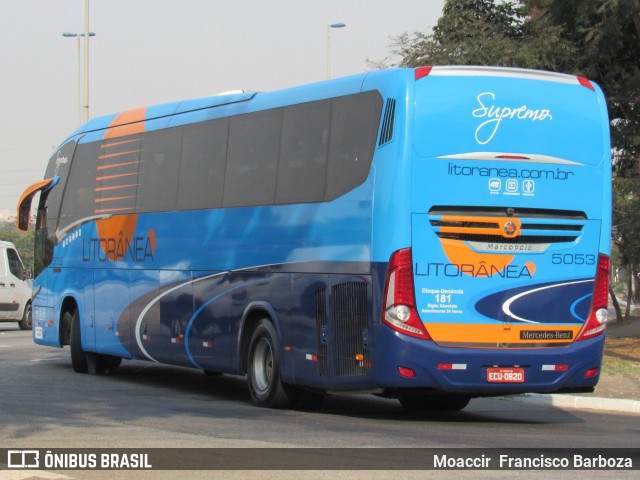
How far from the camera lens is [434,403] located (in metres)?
15.1

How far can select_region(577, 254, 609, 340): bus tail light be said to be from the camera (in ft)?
43.0

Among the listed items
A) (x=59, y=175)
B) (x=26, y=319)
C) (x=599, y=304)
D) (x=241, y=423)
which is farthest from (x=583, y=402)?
(x=26, y=319)

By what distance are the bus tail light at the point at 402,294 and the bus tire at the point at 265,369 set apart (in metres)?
2.35

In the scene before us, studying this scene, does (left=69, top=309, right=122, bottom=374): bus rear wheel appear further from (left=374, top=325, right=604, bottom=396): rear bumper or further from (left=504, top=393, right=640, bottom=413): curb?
(left=374, top=325, right=604, bottom=396): rear bumper

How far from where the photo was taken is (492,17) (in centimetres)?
3050

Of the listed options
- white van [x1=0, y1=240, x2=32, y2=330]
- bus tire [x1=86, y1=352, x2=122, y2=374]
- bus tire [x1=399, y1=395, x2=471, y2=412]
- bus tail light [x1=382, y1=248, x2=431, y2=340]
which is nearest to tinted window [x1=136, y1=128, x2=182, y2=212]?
bus tire [x1=86, y1=352, x2=122, y2=374]

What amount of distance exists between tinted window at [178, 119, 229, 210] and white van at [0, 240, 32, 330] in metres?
19.2

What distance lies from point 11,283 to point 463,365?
24.7m

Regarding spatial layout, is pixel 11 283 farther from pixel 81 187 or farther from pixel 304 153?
pixel 304 153

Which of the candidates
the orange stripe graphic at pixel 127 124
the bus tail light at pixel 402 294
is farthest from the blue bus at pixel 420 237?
the orange stripe graphic at pixel 127 124

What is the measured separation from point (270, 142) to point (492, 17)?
665 inches

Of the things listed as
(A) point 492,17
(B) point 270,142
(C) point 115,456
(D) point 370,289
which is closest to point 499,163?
(D) point 370,289

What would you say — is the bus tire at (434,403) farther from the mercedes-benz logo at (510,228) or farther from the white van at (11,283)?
the white van at (11,283)

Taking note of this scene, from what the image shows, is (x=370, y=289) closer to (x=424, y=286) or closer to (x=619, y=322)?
(x=424, y=286)
